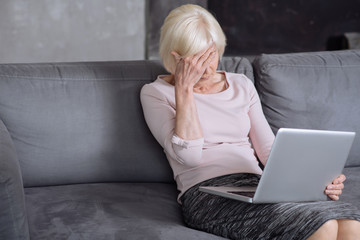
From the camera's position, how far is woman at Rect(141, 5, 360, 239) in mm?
1619

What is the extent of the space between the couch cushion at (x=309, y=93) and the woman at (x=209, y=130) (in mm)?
156

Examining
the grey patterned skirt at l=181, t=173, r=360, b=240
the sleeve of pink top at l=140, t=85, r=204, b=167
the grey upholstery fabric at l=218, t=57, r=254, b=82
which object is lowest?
the grey patterned skirt at l=181, t=173, r=360, b=240

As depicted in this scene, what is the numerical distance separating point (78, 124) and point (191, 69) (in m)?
0.46

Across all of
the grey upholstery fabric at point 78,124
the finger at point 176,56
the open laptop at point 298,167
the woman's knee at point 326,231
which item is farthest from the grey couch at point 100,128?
the woman's knee at point 326,231

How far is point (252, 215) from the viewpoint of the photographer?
5.25ft

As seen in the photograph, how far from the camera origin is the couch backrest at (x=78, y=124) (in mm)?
1977

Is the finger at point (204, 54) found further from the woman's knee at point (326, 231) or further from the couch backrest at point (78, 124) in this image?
the woman's knee at point (326, 231)

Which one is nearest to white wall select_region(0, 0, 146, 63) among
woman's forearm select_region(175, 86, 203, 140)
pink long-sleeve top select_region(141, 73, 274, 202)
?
pink long-sleeve top select_region(141, 73, 274, 202)

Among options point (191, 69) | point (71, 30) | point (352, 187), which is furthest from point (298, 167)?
point (71, 30)

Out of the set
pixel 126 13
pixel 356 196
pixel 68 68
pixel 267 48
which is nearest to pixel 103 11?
pixel 126 13

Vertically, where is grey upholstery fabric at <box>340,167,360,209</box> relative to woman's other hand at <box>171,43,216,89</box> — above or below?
below

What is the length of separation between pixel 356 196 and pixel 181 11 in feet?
2.87

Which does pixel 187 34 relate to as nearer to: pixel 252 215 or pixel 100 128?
pixel 100 128

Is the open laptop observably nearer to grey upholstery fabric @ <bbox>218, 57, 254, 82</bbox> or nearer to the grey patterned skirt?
the grey patterned skirt
